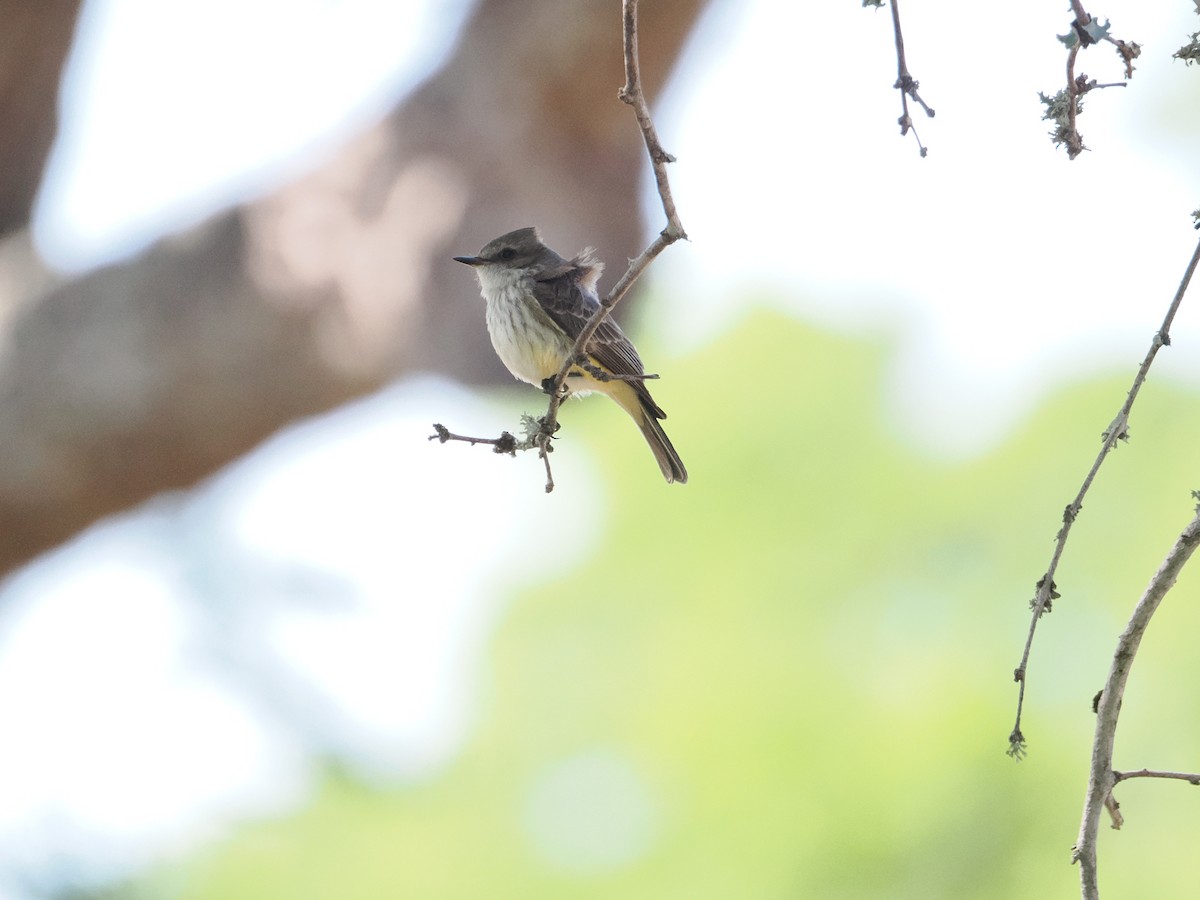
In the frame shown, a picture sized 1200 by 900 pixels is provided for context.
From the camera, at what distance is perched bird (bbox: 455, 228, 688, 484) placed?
4.28 metres

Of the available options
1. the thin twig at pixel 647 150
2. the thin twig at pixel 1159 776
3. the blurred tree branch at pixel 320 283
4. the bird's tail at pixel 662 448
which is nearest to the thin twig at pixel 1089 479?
the thin twig at pixel 1159 776

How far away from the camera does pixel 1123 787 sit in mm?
7461

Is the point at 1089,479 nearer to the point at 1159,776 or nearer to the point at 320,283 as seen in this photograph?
the point at 1159,776

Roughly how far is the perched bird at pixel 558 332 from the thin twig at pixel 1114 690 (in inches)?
91.5

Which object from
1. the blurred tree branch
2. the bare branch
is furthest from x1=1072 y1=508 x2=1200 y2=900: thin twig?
the blurred tree branch

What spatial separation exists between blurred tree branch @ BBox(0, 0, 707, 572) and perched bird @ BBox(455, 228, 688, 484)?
220cm

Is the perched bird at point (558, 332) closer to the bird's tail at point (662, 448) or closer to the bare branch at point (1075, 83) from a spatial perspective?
the bird's tail at point (662, 448)

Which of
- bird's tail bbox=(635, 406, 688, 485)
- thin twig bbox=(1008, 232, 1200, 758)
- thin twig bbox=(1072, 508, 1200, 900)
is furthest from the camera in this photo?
bird's tail bbox=(635, 406, 688, 485)

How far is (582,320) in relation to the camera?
14.6 feet

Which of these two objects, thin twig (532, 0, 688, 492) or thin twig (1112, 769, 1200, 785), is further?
thin twig (532, 0, 688, 492)

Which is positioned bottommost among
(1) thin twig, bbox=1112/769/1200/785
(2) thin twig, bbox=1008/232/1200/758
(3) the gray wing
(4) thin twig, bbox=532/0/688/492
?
(1) thin twig, bbox=1112/769/1200/785

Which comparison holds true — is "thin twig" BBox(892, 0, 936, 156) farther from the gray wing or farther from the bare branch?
the gray wing

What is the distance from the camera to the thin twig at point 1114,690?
6.01 feet

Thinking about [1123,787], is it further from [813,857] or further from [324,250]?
[324,250]
